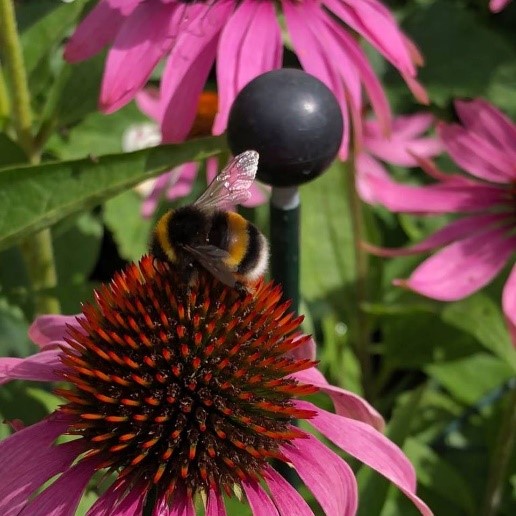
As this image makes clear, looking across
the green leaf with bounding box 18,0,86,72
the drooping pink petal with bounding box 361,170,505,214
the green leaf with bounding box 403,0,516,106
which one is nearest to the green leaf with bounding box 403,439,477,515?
the drooping pink petal with bounding box 361,170,505,214

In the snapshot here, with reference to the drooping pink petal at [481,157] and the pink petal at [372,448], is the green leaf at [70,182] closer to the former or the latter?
the pink petal at [372,448]

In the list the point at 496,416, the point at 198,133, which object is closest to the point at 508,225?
the point at 496,416

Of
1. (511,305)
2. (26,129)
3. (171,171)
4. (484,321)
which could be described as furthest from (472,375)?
(26,129)

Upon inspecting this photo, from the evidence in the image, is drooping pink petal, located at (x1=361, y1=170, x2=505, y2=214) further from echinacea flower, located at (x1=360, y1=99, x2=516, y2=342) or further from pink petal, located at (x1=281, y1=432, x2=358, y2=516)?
pink petal, located at (x1=281, y1=432, x2=358, y2=516)

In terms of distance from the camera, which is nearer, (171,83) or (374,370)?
(171,83)

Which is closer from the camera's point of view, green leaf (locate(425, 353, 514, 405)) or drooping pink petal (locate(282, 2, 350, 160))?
drooping pink petal (locate(282, 2, 350, 160))

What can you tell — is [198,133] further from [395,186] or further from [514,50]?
[514,50]
